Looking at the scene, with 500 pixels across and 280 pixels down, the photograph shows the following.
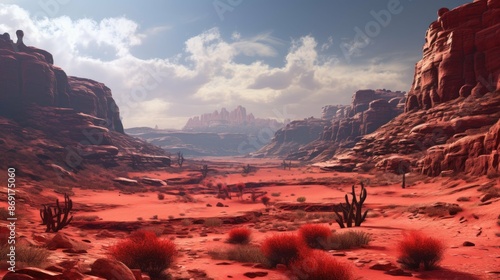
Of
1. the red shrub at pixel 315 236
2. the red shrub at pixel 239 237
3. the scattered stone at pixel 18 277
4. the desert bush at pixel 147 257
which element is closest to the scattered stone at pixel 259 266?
the desert bush at pixel 147 257

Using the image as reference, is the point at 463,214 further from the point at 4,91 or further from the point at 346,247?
the point at 4,91

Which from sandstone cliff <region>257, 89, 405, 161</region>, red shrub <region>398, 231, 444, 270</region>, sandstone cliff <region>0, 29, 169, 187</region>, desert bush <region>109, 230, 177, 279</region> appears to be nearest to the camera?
red shrub <region>398, 231, 444, 270</region>

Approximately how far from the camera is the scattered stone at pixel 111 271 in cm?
554

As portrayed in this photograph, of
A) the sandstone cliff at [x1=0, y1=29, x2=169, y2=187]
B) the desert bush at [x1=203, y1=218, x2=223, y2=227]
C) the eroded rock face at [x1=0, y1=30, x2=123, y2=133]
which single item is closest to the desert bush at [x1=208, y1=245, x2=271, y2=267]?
the desert bush at [x1=203, y1=218, x2=223, y2=227]

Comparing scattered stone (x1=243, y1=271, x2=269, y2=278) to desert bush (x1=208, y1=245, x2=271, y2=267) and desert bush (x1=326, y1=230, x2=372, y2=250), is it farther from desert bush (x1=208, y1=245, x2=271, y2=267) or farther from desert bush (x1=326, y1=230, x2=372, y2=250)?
desert bush (x1=326, y1=230, x2=372, y2=250)

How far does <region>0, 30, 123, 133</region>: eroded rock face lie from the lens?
67.2 metres

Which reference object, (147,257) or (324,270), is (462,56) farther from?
(147,257)

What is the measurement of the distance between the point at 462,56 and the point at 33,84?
309ft

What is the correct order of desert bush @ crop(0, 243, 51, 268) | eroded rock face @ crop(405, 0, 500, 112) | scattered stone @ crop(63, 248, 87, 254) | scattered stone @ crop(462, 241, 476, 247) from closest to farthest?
desert bush @ crop(0, 243, 51, 268), scattered stone @ crop(63, 248, 87, 254), scattered stone @ crop(462, 241, 476, 247), eroded rock face @ crop(405, 0, 500, 112)

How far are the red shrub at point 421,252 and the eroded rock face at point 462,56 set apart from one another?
50889mm

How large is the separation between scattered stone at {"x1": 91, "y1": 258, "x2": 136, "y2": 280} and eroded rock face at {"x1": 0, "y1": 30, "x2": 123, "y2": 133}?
253ft

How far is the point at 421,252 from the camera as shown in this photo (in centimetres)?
735

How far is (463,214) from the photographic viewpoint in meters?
14.4

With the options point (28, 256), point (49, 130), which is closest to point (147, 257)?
point (28, 256)
